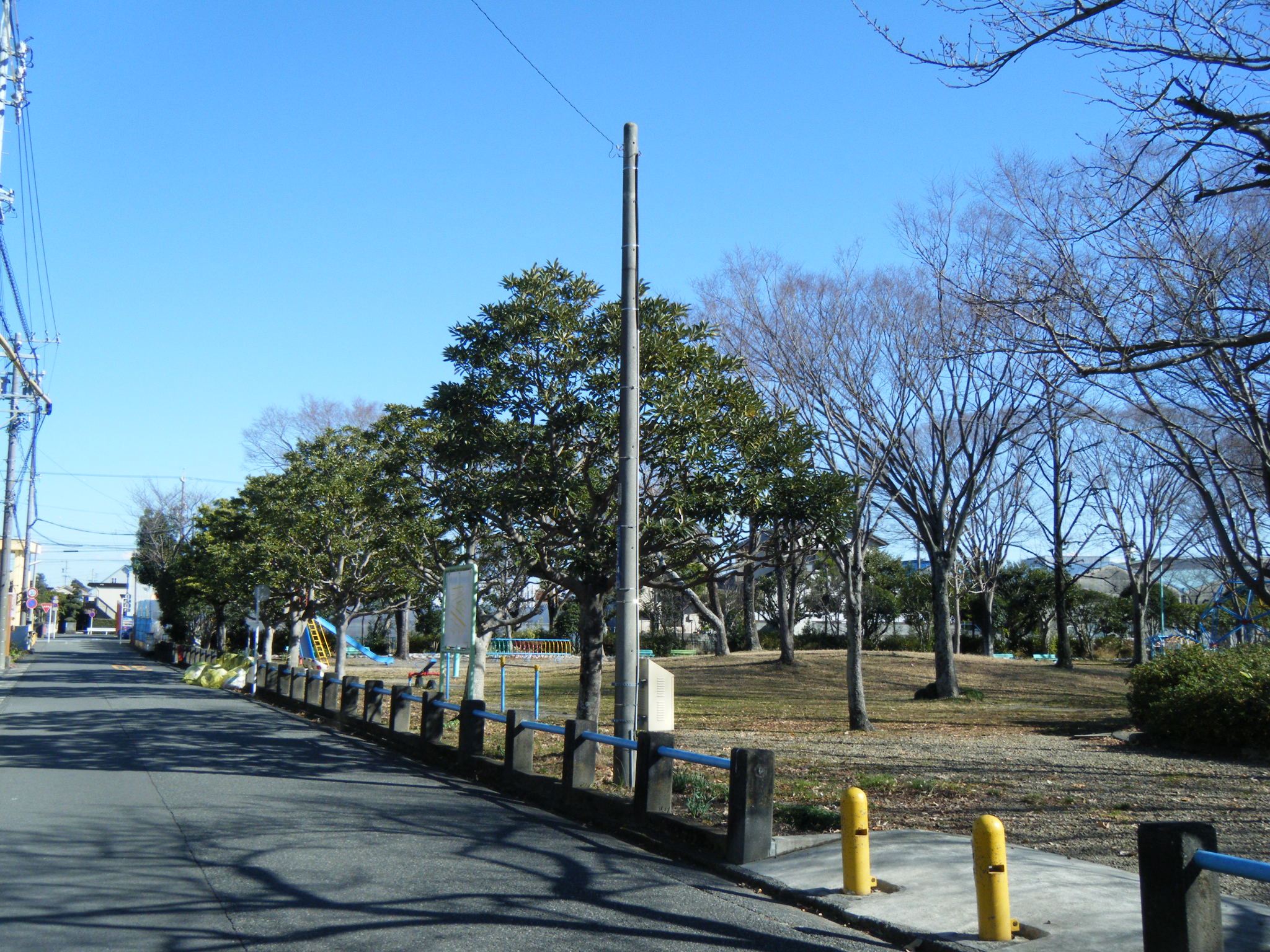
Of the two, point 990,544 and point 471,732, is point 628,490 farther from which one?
point 990,544

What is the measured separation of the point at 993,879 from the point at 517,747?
7.27 metres

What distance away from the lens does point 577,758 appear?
10945mm

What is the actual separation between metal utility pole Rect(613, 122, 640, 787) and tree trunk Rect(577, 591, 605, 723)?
2158mm

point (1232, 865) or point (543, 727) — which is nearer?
point (1232, 865)

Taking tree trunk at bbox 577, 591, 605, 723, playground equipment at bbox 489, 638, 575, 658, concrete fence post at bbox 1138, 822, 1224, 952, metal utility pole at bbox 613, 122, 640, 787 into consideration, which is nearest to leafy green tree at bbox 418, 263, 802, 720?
tree trunk at bbox 577, 591, 605, 723

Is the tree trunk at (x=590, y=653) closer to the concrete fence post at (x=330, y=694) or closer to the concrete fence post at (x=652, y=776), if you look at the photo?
the concrete fence post at (x=652, y=776)

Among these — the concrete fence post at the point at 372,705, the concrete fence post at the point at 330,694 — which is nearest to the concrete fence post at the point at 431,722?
the concrete fence post at the point at 372,705

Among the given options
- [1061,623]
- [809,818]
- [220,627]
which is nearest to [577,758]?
[809,818]

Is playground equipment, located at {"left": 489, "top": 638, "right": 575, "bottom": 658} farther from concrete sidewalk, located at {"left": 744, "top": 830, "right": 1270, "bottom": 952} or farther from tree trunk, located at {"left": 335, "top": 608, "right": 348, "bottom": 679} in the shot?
concrete sidewalk, located at {"left": 744, "top": 830, "right": 1270, "bottom": 952}

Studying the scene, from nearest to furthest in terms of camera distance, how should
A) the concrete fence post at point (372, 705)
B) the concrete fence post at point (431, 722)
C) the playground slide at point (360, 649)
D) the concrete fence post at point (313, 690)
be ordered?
the concrete fence post at point (431, 722) < the concrete fence post at point (372, 705) < the concrete fence post at point (313, 690) < the playground slide at point (360, 649)

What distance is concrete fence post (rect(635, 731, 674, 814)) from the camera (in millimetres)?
Result: 9523

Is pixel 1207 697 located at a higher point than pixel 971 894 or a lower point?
higher

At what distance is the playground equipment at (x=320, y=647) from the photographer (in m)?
44.9

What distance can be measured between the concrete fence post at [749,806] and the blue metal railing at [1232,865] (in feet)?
11.8
